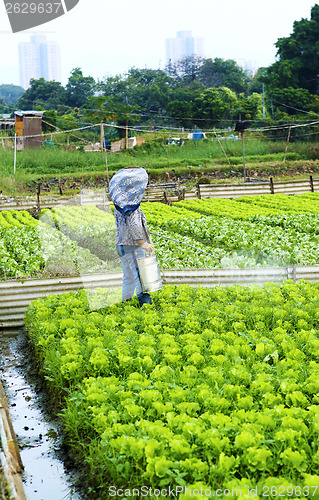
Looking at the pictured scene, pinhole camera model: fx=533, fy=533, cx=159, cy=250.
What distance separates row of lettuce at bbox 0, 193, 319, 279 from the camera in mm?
8648

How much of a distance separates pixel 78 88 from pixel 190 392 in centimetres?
4505

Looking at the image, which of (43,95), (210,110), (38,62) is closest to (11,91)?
(43,95)

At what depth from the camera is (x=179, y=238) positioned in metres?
10.5

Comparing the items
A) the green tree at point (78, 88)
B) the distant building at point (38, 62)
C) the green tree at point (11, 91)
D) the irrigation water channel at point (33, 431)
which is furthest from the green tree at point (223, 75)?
the distant building at point (38, 62)

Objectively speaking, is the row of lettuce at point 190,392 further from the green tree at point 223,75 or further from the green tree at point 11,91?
the green tree at point 11,91

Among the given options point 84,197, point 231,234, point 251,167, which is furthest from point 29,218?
point 251,167

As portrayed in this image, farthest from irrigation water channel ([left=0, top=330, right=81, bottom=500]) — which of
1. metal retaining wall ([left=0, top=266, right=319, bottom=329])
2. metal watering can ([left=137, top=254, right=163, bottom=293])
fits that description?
metal watering can ([left=137, top=254, right=163, bottom=293])

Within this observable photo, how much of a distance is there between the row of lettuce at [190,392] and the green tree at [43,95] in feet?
136

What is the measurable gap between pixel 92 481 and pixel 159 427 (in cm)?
70

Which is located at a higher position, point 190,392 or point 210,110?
point 210,110

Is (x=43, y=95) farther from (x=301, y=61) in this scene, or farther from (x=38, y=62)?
(x=38, y=62)

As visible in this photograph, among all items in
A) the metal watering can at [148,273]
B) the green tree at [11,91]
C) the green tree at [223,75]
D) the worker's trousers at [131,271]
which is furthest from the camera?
the green tree at [11,91]

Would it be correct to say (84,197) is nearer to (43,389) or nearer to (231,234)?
(231,234)

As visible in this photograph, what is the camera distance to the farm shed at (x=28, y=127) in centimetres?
3078
